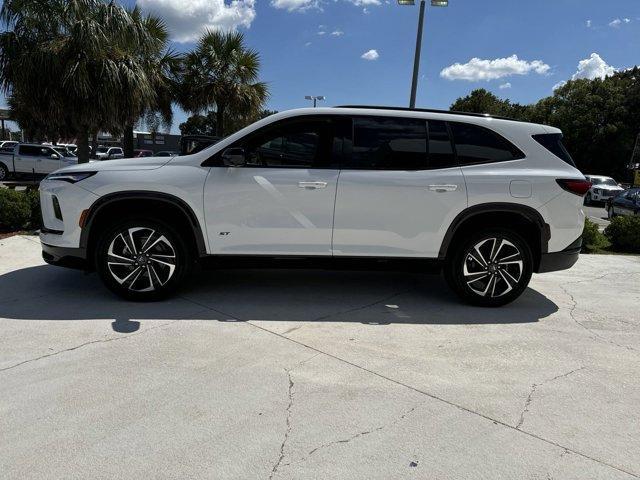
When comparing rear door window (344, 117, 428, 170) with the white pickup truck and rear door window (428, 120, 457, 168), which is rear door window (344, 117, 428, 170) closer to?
rear door window (428, 120, 457, 168)

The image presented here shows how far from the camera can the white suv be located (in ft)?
14.1

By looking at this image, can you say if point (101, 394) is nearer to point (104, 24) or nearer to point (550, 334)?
point (550, 334)

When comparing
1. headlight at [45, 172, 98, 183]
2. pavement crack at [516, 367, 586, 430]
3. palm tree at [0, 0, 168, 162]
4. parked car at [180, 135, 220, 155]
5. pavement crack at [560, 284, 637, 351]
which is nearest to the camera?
pavement crack at [516, 367, 586, 430]

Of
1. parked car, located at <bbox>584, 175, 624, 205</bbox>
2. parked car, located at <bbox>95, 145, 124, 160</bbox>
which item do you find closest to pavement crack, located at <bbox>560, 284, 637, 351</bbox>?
parked car, located at <bbox>584, 175, 624, 205</bbox>

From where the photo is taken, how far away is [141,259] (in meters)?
4.38

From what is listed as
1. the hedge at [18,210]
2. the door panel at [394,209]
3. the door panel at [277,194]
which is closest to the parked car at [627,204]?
the door panel at [394,209]

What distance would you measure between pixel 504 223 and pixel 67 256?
4.10 meters

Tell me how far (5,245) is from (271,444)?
6.18 metres

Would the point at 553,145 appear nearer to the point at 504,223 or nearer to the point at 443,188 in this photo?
the point at 504,223

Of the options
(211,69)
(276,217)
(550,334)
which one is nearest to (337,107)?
(276,217)

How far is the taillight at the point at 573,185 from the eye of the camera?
14.6ft

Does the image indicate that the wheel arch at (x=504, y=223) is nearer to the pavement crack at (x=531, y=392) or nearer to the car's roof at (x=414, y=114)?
the car's roof at (x=414, y=114)

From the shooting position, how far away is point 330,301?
4.79 meters

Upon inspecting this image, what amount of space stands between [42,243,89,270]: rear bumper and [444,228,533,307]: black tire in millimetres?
3425
